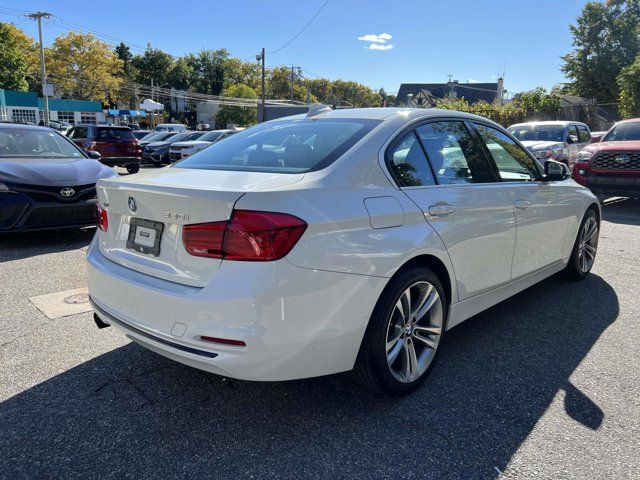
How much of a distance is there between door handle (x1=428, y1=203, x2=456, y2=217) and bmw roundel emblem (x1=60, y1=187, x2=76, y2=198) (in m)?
4.98

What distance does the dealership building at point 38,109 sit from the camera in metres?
50.4

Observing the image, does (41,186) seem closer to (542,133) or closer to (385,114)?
(385,114)

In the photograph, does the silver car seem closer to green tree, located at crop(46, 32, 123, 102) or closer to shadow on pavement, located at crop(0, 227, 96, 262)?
shadow on pavement, located at crop(0, 227, 96, 262)

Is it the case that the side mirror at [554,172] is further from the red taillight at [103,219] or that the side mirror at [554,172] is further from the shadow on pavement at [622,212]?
the shadow on pavement at [622,212]

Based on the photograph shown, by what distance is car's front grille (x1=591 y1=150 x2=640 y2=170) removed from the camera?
949 cm

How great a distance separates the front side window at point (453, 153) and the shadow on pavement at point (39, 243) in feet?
16.0

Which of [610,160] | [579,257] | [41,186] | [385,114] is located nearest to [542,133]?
[610,160]

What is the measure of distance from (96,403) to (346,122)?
7.25 feet

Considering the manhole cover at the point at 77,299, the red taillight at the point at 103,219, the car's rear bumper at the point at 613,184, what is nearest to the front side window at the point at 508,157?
the red taillight at the point at 103,219

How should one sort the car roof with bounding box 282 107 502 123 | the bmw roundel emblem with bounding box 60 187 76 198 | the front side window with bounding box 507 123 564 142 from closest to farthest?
the car roof with bounding box 282 107 502 123 → the bmw roundel emblem with bounding box 60 187 76 198 → the front side window with bounding box 507 123 564 142

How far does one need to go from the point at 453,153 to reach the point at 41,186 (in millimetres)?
4997

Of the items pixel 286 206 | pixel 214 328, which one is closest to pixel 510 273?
pixel 286 206

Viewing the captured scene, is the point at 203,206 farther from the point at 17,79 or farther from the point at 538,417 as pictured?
the point at 17,79

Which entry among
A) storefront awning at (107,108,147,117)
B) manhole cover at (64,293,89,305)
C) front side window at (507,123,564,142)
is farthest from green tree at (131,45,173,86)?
manhole cover at (64,293,89,305)
